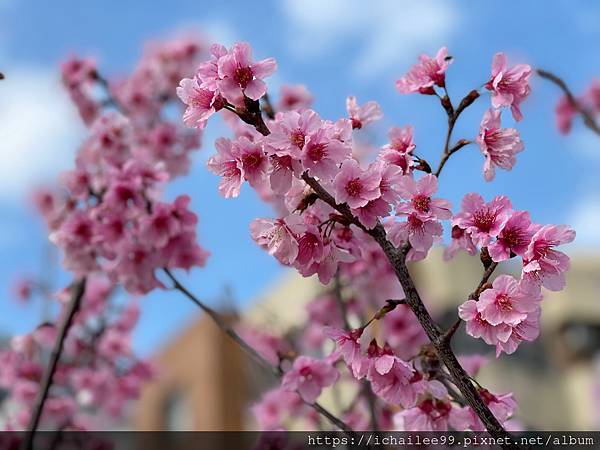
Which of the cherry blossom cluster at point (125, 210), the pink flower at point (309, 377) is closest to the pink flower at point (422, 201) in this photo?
the pink flower at point (309, 377)

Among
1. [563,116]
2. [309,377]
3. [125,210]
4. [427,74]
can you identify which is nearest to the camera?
[427,74]

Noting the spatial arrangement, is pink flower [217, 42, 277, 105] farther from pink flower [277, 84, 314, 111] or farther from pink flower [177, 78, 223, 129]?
pink flower [277, 84, 314, 111]

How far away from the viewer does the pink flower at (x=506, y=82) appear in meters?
1.79

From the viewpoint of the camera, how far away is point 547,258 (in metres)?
1.59

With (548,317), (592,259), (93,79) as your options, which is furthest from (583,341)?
(93,79)

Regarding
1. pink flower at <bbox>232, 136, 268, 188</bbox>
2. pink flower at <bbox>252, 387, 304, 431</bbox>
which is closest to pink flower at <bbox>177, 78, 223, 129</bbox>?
pink flower at <bbox>232, 136, 268, 188</bbox>

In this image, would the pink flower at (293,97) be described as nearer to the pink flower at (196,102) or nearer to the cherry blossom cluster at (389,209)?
the cherry blossom cluster at (389,209)

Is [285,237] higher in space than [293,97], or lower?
lower

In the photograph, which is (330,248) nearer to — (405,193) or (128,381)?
(405,193)

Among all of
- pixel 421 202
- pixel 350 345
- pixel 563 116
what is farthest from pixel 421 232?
pixel 563 116

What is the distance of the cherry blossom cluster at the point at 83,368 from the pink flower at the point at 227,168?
1.82m

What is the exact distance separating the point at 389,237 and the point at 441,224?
0.13 meters

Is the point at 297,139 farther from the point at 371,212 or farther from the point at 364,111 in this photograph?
the point at 364,111

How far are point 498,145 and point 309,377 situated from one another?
960 millimetres
